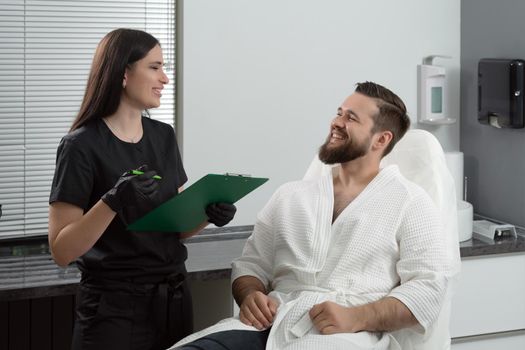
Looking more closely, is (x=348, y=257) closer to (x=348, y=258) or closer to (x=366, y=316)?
(x=348, y=258)

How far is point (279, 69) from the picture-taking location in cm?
333

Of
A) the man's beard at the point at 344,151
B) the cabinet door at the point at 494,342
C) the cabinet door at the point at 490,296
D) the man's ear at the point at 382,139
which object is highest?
the man's ear at the point at 382,139

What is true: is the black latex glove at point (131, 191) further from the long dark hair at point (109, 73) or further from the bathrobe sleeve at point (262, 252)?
the bathrobe sleeve at point (262, 252)

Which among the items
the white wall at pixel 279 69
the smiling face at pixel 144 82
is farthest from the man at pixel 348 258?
the white wall at pixel 279 69

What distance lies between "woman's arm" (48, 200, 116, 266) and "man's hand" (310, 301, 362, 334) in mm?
560

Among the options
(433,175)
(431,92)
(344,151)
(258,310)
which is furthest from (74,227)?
(431,92)

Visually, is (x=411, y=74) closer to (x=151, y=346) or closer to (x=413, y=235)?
(x=413, y=235)

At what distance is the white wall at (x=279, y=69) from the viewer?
10.6 ft

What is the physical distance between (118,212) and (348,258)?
0.62 meters

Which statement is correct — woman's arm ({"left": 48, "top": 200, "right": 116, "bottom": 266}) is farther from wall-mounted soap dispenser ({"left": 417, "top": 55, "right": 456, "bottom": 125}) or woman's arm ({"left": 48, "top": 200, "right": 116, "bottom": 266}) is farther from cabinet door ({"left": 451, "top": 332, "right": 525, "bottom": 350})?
wall-mounted soap dispenser ({"left": 417, "top": 55, "right": 456, "bottom": 125})

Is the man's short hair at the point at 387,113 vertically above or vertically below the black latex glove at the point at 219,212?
above

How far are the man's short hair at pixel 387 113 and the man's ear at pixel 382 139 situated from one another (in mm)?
12

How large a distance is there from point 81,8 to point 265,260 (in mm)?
1163

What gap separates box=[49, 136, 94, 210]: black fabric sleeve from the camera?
2.19 metres
